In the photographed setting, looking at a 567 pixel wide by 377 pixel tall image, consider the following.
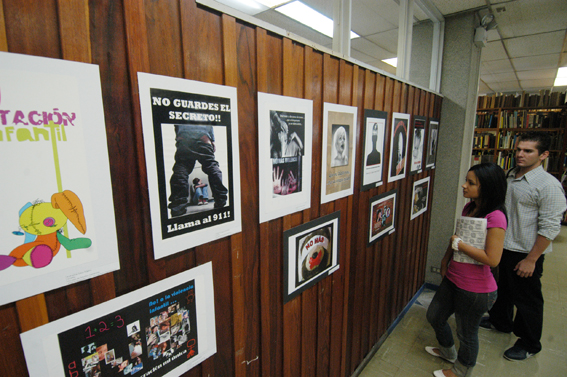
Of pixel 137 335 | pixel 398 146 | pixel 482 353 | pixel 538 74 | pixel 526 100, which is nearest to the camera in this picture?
pixel 137 335

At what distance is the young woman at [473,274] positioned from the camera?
5.26 feet

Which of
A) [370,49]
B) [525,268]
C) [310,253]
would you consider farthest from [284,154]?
[370,49]

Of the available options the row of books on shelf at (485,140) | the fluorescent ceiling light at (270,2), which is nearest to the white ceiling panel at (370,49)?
the fluorescent ceiling light at (270,2)

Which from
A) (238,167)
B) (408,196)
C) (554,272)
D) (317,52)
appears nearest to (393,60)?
(408,196)

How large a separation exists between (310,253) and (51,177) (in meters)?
1.14

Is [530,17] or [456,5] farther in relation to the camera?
[530,17]

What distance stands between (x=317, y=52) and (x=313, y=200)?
0.75m

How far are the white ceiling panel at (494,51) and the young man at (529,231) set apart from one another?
2886 millimetres

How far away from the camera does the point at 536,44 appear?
13.1ft

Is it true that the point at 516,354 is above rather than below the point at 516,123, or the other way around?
below

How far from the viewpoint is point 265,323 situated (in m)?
1.25

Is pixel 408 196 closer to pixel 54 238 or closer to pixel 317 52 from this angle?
pixel 317 52

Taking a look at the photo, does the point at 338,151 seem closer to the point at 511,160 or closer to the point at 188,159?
the point at 188,159

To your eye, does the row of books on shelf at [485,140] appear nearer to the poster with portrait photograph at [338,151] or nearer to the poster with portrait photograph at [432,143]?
the poster with portrait photograph at [432,143]
